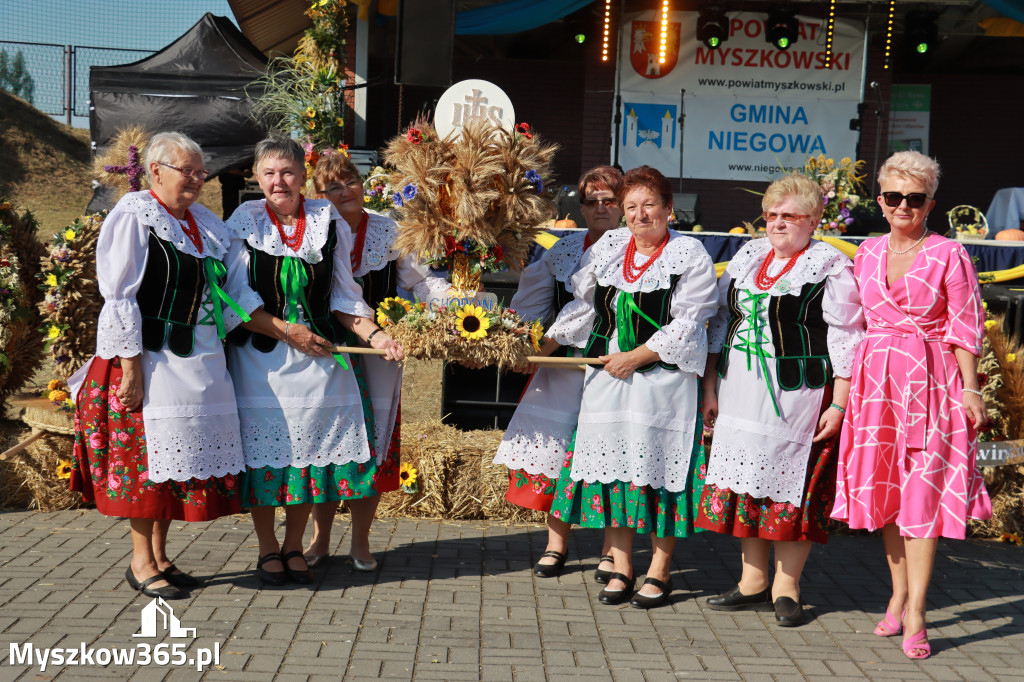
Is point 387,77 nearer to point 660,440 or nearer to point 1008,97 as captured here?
point 660,440

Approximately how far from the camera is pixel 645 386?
3908 millimetres

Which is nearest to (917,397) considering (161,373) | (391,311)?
(391,311)

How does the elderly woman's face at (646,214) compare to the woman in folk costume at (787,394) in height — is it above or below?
above

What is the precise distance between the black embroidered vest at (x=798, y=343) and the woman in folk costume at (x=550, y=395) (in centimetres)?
89

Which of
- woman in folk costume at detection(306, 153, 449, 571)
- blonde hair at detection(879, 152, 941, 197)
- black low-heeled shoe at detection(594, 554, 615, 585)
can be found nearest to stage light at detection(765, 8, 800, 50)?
blonde hair at detection(879, 152, 941, 197)

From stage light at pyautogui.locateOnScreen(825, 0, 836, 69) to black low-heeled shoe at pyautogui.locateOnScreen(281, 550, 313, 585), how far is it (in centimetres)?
838

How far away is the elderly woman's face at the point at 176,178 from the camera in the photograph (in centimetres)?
380

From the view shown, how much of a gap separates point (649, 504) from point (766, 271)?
1.05m

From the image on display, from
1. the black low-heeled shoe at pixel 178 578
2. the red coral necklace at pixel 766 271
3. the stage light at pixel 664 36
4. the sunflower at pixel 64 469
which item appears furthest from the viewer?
the stage light at pixel 664 36

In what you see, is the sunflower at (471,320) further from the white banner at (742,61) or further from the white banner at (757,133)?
the white banner at (742,61)

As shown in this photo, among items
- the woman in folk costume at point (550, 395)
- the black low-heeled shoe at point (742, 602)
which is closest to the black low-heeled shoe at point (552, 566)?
the woman in folk costume at point (550, 395)

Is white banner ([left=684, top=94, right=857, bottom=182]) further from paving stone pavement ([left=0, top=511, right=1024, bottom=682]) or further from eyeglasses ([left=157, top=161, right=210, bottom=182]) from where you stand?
eyeglasses ([left=157, top=161, right=210, bottom=182])

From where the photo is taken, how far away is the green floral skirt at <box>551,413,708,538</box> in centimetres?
392

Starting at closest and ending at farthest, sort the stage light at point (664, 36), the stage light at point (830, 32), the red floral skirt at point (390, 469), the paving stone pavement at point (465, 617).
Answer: the paving stone pavement at point (465, 617) < the red floral skirt at point (390, 469) < the stage light at point (830, 32) < the stage light at point (664, 36)
